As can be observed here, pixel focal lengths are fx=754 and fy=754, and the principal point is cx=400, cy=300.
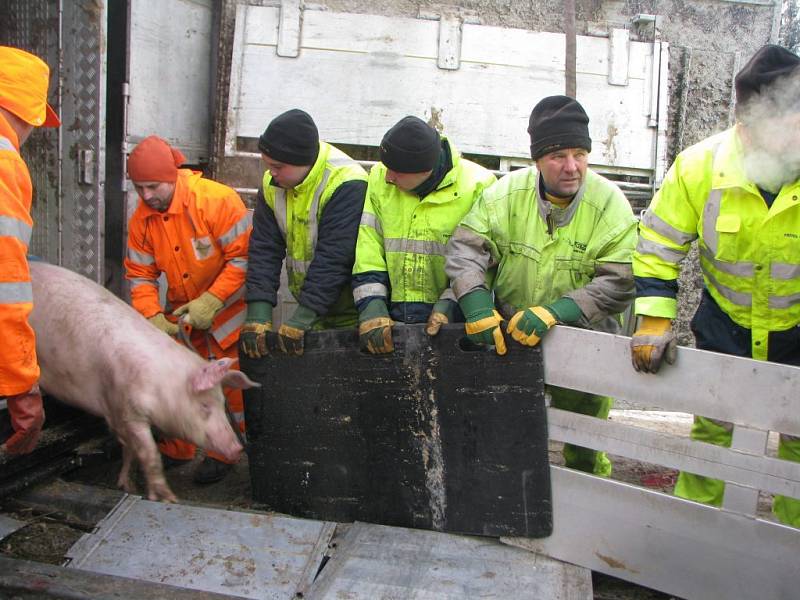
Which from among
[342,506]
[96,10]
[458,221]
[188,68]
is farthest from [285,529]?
[188,68]

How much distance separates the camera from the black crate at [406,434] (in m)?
3.19

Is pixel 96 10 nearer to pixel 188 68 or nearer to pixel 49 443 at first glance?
pixel 188 68

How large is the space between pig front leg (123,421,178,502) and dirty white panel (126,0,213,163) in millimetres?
2453

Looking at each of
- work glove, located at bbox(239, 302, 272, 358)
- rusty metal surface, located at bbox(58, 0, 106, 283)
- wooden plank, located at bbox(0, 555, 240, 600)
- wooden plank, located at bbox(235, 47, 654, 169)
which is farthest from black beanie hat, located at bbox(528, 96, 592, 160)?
rusty metal surface, located at bbox(58, 0, 106, 283)

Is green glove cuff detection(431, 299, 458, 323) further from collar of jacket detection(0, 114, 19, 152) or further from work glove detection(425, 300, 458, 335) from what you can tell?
collar of jacket detection(0, 114, 19, 152)

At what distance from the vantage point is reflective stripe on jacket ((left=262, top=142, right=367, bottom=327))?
3.99 metres

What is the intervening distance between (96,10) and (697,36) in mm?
4813

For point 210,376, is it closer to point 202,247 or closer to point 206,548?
point 206,548

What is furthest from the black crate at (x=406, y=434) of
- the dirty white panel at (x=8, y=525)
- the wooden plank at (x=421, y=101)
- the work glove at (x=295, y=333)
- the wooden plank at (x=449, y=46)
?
the wooden plank at (x=449, y=46)

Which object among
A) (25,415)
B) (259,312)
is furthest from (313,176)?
(25,415)

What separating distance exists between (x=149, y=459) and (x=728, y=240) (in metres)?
2.77

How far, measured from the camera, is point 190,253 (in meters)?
4.45

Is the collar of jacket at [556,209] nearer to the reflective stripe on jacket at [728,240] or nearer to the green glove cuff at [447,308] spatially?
the reflective stripe on jacket at [728,240]

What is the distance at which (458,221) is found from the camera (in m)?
3.72
